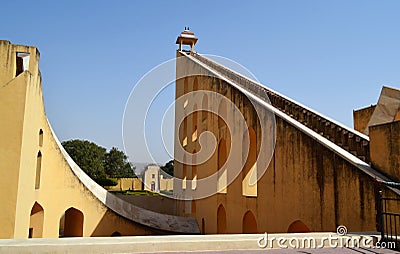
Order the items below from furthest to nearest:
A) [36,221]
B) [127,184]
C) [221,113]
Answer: [127,184]
[221,113]
[36,221]

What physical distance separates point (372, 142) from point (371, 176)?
88 cm

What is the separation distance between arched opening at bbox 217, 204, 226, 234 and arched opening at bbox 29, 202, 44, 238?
192 inches

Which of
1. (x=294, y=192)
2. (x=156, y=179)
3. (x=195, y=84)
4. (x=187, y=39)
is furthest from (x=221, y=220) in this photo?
Answer: (x=156, y=179)

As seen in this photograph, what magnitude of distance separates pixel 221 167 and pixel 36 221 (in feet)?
17.7

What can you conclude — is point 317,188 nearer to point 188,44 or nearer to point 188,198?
point 188,198

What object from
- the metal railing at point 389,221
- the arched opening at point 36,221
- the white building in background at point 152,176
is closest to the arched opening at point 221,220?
the arched opening at point 36,221

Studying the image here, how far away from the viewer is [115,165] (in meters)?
42.1

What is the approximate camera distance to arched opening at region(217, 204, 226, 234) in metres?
10.6

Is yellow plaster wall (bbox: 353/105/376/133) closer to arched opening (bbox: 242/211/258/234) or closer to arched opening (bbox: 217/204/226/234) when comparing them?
arched opening (bbox: 217/204/226/234)

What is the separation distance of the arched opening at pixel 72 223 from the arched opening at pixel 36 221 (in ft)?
5.28

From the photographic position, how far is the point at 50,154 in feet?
33.2

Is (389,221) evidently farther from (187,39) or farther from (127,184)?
(127,184)

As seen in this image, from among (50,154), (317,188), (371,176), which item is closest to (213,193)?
(50,154)

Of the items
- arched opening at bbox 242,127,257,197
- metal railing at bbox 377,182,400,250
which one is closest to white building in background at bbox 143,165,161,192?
arched opening at bbox 242,127,257,197
